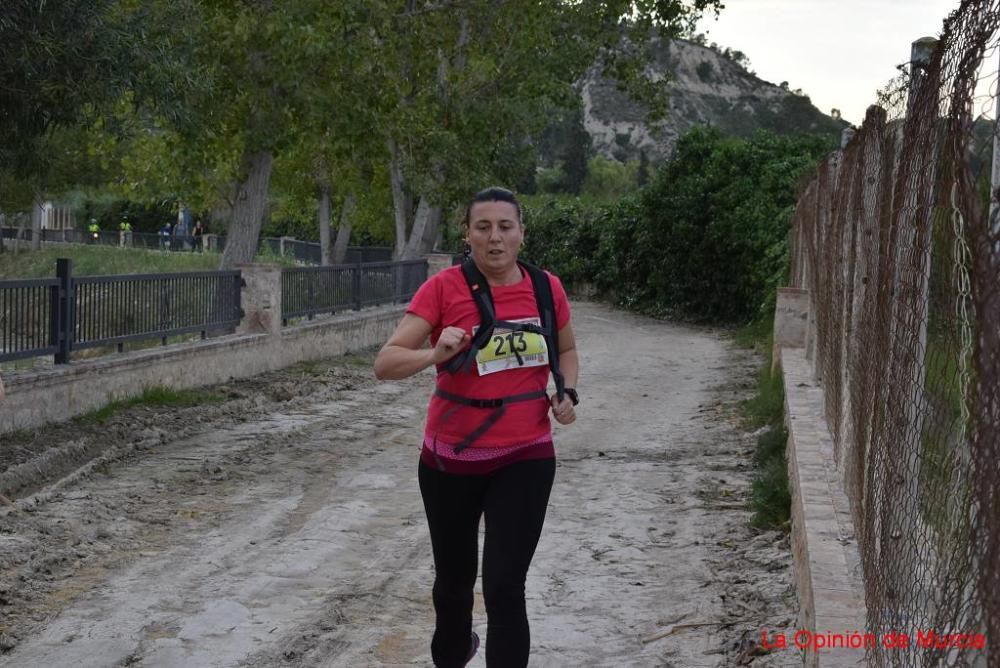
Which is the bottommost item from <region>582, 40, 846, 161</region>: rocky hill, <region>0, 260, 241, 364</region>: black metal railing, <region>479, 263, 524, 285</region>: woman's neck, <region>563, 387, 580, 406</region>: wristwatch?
<region>0, 260, 241, 364</region>: black metal railing

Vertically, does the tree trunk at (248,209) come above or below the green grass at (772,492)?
above

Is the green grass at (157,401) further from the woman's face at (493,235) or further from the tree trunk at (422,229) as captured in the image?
the tree trunk at (422,229)

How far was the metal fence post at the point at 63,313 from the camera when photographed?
12.5 metres

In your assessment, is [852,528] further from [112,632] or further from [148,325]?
[148,325]

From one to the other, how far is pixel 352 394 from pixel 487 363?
11.3 meters

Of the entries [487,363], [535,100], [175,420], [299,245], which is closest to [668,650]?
[487,363]

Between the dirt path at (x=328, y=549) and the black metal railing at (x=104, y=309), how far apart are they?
3.16 ft

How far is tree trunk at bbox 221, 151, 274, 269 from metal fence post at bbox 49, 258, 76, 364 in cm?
778

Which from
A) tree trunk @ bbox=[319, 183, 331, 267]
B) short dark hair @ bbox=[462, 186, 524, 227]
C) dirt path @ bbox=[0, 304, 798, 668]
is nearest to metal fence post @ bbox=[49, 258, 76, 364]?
dirt path @ bbox=[0, 304, 798, 668]

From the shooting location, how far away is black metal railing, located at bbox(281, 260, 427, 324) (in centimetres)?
1877

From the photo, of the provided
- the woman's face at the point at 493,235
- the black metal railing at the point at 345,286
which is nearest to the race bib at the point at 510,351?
the woman's face at the point at 493,235

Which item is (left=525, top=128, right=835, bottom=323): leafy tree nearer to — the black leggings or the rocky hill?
the black leggings

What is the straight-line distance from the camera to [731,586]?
7090 millimetres

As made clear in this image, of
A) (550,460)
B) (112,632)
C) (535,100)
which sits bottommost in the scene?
(112,632)
